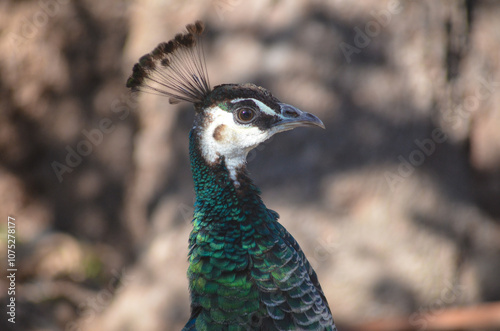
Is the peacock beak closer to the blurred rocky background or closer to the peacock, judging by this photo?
the peacock

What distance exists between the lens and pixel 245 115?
176 centimetres

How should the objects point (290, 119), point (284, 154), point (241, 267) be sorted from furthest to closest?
1. point (284, 154)
2. point (290, 119)
3. point (241, 267)

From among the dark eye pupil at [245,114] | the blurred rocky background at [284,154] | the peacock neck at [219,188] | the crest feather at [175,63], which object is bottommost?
the peacock neck at [219,188]

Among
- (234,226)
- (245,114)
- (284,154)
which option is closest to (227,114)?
(245,114)

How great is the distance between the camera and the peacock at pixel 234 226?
1679 millimetres

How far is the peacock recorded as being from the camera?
168 centimetres

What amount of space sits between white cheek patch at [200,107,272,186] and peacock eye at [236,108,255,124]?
2 centimetres

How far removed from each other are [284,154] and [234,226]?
1.70 m

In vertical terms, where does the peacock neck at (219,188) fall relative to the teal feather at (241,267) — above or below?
above

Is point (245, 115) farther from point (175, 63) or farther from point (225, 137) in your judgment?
point (175, 63)

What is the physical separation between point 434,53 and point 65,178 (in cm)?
314

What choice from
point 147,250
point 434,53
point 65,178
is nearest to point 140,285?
point 147,250

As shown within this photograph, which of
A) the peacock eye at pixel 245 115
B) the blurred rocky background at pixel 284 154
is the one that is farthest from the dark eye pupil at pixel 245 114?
the blurred rocky background at pixel 284 154

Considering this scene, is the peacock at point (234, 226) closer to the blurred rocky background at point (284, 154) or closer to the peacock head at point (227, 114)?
the peacock head at point (227, 114)
